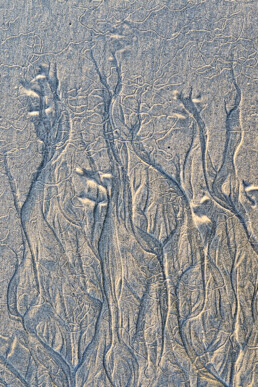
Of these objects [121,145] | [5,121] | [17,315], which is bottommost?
→ [17,315]

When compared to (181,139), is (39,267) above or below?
below

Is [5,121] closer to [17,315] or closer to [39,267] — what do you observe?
[39,267]

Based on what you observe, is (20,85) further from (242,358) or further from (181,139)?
(242,358)

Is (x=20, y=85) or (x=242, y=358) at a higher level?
(x=20, y=85)

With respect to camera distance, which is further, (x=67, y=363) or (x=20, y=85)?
(x=20, y=85)

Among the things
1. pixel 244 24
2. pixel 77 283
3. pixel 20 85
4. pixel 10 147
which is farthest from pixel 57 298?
pixel 244 24

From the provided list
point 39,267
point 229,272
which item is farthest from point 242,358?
point 39,267

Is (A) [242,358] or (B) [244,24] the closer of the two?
(A) [242,358]

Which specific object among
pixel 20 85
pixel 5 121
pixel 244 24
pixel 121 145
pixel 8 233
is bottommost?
pixel 8 233

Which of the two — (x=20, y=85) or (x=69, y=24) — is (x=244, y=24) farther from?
(x=20, y=85)
